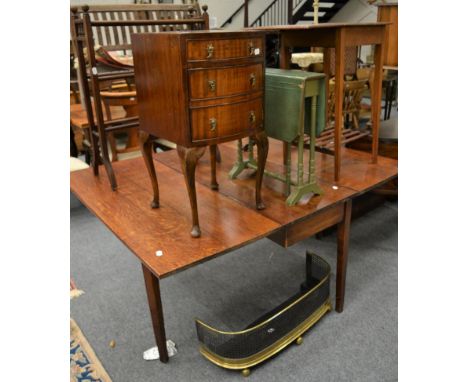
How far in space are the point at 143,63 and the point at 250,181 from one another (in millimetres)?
788

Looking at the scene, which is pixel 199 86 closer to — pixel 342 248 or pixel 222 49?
pixel 222 49

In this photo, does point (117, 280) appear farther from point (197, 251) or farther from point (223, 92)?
point (223, 92)

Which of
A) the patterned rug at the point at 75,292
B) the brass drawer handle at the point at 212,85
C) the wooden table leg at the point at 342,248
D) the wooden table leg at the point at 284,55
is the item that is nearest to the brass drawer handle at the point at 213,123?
the brass drawer handle at the point at 212,85

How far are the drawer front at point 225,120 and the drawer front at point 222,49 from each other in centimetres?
17

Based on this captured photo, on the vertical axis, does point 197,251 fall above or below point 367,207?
above

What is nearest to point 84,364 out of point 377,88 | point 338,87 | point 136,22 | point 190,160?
point 190,160

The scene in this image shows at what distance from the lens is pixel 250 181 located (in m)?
2.07

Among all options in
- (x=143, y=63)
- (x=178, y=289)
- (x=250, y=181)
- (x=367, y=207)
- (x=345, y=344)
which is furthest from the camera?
(x=367, y=207)

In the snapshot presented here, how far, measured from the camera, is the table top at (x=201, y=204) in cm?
151

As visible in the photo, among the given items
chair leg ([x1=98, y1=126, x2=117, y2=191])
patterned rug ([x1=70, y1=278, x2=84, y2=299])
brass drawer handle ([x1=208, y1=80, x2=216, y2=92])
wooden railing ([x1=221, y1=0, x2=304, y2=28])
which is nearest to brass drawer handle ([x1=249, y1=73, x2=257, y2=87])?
brass drawer handle ([x1=208, y1=80, x2=216, y2=92])

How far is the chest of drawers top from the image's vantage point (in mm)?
1365

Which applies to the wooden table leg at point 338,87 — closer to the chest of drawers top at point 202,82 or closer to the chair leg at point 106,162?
the chest of drawers top at point 202,82

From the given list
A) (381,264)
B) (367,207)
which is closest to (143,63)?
(381,264)

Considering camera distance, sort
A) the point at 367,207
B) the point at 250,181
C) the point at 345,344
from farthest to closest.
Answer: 1. the point at 367,207
2. the point at 250,181
3. the point at 345,344
